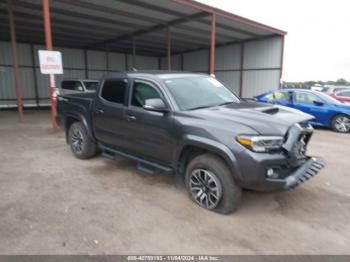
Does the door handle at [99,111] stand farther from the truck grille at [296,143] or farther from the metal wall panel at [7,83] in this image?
the metal wall panel at [7,83]

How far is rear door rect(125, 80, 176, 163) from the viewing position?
3576mm

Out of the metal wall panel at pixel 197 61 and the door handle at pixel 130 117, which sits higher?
the metal wall panel at pixel 197 61

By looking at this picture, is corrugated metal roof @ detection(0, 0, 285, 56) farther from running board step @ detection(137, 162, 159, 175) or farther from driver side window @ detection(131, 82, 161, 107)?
running board step @ detection(137, 162, 159, 175)

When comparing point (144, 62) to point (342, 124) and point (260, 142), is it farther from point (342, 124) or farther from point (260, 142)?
point (260, 142)

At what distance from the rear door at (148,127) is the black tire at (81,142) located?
1.43m

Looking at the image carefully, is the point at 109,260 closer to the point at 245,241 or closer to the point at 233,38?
the point at 245,241

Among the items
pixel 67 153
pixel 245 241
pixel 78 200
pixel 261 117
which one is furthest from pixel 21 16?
pixel 245 241

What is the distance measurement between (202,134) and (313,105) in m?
7.64

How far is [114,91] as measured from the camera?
4496mm

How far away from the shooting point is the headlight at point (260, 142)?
2.83m

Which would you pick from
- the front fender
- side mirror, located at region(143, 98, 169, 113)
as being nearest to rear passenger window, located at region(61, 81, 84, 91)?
side mirror, located at region(143, 98, 169, 113)

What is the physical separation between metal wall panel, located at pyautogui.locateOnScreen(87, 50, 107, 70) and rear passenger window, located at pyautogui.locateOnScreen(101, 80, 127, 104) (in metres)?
16.1

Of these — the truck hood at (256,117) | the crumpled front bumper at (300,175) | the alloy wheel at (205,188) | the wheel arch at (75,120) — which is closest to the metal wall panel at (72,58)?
the wheel arch at (75,120)

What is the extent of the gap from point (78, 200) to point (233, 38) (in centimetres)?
1458
